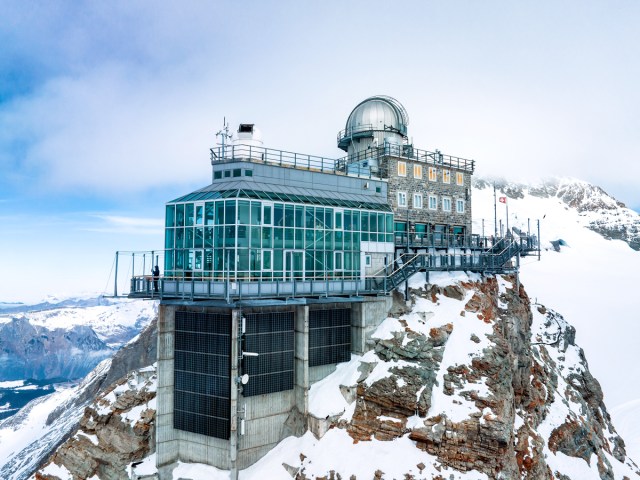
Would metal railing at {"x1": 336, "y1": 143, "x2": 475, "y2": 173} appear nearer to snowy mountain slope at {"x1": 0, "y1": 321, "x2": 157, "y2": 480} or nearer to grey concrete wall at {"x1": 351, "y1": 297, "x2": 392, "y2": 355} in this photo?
grey concrete wall at {"x1": 351, "y1": 297, "x2": 392, "y2": 355}

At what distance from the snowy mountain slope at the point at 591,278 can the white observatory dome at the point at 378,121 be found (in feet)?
202

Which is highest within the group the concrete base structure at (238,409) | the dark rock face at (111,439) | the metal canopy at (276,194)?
the metal canopy at (276,194)

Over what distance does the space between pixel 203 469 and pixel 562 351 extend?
49648 mm

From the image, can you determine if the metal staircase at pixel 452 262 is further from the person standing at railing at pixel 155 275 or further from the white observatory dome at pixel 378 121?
the person standing at railing at pixel 155 275

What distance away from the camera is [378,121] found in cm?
4825

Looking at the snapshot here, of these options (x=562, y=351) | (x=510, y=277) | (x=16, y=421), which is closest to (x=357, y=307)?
(x=510, y=277)

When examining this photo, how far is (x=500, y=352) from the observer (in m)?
32.3

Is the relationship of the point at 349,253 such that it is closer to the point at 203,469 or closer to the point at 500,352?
the point at 500,352

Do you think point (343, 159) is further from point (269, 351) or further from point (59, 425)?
point (59, 425)

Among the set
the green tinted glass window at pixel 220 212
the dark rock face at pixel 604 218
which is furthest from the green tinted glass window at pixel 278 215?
the dark rock face at pixel 604 218

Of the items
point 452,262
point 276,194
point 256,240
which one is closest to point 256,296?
point 256,240

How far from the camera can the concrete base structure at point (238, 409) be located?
2862 centimetres

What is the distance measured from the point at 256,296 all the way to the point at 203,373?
746cm

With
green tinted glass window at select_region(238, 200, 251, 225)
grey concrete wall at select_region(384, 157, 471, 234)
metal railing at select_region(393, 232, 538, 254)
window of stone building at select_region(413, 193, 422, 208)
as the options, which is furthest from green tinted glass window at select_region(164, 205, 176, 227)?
window of stone building at select_region(413, 193, 422, 208)
